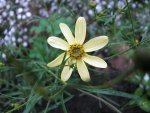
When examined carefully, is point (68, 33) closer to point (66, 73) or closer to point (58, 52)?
point (66, 73)

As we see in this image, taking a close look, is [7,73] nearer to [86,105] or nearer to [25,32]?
[86,105]

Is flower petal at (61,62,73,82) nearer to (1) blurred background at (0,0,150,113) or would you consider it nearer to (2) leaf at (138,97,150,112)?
(1) blurred background at (0,0,150,113)

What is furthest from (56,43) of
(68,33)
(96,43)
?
(96,43)

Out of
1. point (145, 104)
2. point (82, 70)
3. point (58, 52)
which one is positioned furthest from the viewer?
point (58, 52)

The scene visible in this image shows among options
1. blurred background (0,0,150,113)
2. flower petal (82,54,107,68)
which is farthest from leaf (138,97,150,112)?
flower petal (82,54,107,68)

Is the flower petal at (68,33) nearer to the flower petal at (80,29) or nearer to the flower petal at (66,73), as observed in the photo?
the flower petal at (80,29)

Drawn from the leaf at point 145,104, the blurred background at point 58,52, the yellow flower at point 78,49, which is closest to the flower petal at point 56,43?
the yellow flower at point 78,49

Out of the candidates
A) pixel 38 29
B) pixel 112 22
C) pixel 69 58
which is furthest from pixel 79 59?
pixel 38 29
